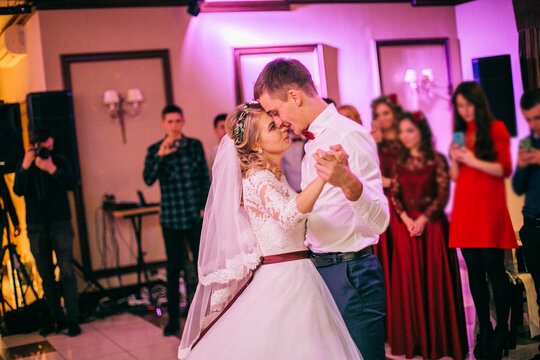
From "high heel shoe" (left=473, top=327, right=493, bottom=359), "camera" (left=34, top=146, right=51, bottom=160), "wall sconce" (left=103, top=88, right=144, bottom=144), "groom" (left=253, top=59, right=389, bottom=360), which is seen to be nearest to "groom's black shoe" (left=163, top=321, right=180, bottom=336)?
"camera" (left=34, top=146, right=51, bottom=160)

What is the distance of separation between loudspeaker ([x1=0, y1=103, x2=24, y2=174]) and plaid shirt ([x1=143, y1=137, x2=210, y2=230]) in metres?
0.98

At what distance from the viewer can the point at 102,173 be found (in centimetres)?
556

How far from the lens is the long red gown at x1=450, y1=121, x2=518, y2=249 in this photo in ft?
7.00

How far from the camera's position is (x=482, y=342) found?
2820 millimetres

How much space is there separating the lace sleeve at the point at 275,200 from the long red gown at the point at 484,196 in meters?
0.62

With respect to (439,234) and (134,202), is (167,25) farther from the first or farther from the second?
(439,234)

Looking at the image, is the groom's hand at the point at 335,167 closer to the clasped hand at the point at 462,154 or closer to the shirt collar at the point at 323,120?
the shirt collar at the point at 323,120

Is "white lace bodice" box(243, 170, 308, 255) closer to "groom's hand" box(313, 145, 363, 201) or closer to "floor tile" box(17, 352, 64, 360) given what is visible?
"groom's hand" box(313, 145, 363, 201)

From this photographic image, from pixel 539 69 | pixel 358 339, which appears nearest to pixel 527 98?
pixel 539 69

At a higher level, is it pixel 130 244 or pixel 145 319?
pixel 130 244

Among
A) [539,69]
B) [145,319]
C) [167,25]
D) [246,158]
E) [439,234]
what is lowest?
[145,319]

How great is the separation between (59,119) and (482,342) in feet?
12.4

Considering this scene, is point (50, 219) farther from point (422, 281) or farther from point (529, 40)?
point (529, 40)

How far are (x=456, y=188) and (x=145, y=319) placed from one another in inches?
134
